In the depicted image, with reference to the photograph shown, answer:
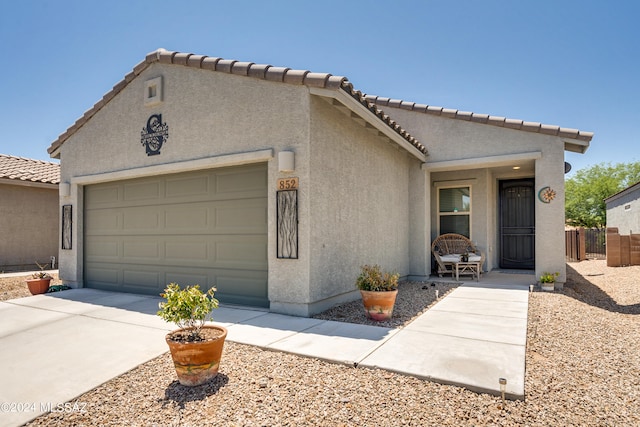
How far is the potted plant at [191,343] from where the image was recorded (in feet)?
10.1

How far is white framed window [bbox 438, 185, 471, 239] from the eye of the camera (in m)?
10.5

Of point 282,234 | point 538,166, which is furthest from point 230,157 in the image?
point 538,166

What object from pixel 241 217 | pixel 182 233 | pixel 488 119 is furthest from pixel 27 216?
pixel 488 119

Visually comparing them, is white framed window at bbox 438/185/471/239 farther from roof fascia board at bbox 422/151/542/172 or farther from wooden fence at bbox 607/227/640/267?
wooden fence at bbox 607/227/640/267

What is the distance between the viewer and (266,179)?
5953 millimetres

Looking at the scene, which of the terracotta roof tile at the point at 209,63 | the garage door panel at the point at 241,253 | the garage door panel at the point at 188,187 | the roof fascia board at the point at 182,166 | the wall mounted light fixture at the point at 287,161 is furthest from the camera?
the garage door panel at the point at 188,187

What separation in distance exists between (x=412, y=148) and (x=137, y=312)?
21.7 ft

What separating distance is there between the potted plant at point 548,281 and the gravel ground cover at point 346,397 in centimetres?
393

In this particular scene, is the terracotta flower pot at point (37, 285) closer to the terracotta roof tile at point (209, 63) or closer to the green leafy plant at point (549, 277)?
the terracotta roof tile at point (209, 63)

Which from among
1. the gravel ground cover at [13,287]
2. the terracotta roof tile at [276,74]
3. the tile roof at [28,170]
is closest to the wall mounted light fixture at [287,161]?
the terracotta roof tile at [276,74]

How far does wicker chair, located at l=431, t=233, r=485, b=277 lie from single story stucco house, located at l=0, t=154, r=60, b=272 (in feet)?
41.9

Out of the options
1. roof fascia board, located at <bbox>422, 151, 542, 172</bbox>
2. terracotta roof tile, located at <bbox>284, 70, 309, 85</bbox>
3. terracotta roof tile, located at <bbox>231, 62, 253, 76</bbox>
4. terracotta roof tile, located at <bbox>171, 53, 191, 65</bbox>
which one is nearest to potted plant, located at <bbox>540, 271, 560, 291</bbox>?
roof fascia board, located at <bbox>422, 151, 542, 172</bbox>

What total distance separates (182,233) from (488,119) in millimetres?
7425

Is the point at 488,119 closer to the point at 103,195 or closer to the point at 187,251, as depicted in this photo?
the point at 187,251
